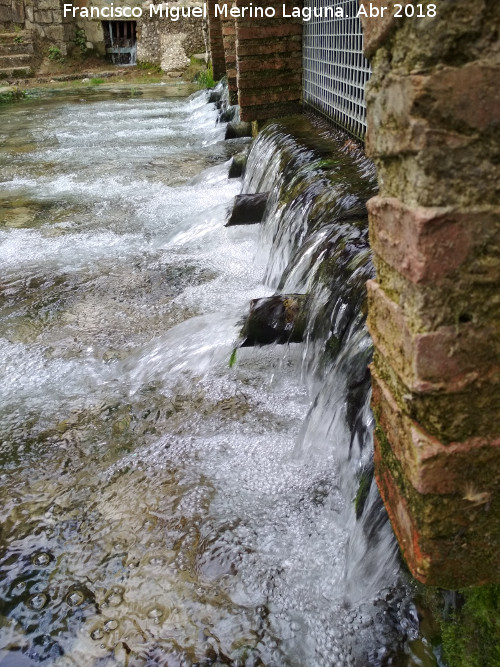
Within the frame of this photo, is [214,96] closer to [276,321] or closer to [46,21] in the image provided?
[276,321]

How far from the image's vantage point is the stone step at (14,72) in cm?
1639

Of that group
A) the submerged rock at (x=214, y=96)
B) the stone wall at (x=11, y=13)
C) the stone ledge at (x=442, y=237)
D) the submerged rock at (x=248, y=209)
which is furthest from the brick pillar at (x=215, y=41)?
the stone ledge at (x=442, y=237)

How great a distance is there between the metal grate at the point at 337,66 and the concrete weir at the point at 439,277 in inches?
118

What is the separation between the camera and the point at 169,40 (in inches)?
647

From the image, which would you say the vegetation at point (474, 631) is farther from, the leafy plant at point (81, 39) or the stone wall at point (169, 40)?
the leafy plant at point (81, 39)

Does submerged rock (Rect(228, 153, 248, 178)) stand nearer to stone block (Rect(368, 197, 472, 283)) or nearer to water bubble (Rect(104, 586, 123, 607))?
water bubble (Rect(104, 586, 123, 607))

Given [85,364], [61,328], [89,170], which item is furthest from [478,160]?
[89,170]

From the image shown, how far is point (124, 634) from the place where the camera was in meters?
1.58

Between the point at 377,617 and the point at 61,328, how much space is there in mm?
2430

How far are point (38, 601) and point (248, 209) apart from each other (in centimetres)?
352

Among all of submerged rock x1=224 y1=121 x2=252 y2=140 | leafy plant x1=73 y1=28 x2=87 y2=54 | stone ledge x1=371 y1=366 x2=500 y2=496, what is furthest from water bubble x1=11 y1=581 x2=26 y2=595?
leafy plant x1=73 y1=28 x2=87 y2=54

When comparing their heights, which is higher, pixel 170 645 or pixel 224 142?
pixel 224 142

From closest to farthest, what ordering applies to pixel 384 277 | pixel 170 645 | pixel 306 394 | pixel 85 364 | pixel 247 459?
pixel 384 277
pixel 170 645
pixel 247 459
pixel 306 394
pixel 85 364

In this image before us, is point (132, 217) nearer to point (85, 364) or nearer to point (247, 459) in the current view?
point (85, 364)
